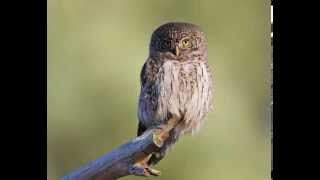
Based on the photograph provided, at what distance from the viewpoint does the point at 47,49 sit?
262 cm

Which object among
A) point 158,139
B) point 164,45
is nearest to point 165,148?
point 158,139

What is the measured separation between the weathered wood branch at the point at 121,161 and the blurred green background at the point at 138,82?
0.03 m

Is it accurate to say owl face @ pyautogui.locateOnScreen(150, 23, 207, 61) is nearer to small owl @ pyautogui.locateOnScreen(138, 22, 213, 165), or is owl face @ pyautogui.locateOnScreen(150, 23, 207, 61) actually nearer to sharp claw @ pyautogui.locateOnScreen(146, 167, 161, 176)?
small owl @ pyautogui.locateOnScreen(138, 22, 213, 165)

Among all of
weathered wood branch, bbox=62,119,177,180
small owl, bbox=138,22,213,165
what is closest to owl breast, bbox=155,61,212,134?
small owl, bbox=138,22,213,165

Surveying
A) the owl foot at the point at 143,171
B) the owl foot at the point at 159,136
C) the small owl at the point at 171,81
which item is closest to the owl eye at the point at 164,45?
the small owl at the point at 171,81

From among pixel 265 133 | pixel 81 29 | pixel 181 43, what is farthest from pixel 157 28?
pixel 265 133

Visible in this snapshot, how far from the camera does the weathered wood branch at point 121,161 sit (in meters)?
2.62

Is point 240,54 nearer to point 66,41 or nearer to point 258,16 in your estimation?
point 258,16

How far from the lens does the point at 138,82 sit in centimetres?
269

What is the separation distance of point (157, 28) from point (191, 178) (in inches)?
25.7

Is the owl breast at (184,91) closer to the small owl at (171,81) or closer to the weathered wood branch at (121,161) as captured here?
the small owl at (171,81)

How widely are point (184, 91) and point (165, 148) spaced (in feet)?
0.82

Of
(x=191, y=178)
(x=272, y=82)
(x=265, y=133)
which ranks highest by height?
(x=272, y=82)

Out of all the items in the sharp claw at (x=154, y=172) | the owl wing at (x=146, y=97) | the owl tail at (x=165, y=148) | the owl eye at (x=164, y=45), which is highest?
the owl eye at (x=164, y=45)
